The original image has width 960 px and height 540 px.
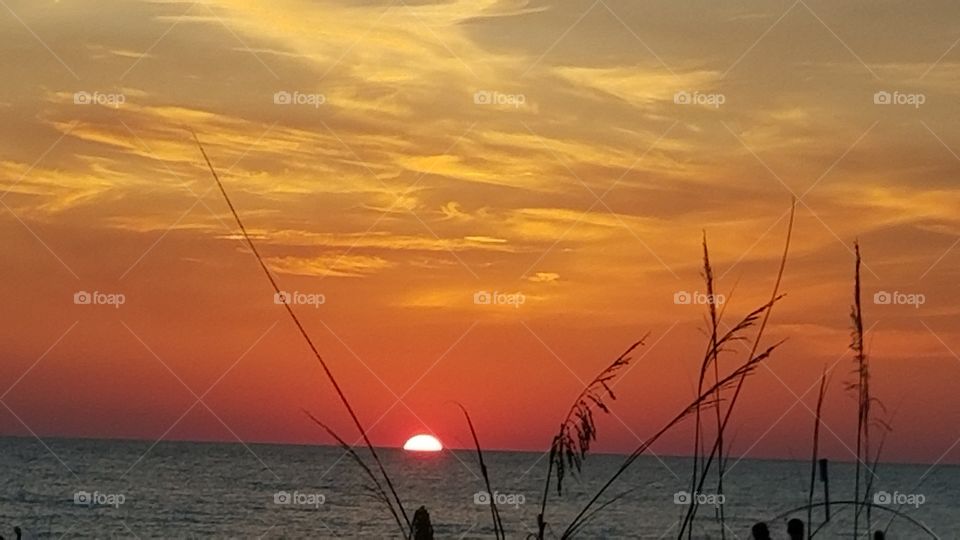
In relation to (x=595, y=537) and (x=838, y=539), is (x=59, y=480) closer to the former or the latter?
(x=595, y=537)

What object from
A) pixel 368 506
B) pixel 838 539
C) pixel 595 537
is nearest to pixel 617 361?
pixel 838 539

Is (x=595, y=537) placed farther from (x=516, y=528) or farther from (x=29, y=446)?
(x=29, y=446)

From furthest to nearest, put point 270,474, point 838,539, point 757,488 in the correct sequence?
point 270,474
point 757,488
point 838,539

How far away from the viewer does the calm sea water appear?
144 feet

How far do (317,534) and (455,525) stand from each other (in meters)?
4.95

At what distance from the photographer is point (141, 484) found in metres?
62.7

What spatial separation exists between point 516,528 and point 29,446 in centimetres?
6707

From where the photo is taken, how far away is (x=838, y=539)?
123ft

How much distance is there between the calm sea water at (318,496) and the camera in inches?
1725

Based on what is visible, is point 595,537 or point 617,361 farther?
point 595,537

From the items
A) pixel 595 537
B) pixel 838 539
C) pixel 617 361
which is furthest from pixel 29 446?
pixel 617 361

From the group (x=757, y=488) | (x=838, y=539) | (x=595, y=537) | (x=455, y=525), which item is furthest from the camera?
(x=757, y=488)

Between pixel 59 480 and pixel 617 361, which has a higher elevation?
pixel 59 480

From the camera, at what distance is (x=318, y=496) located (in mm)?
44438
